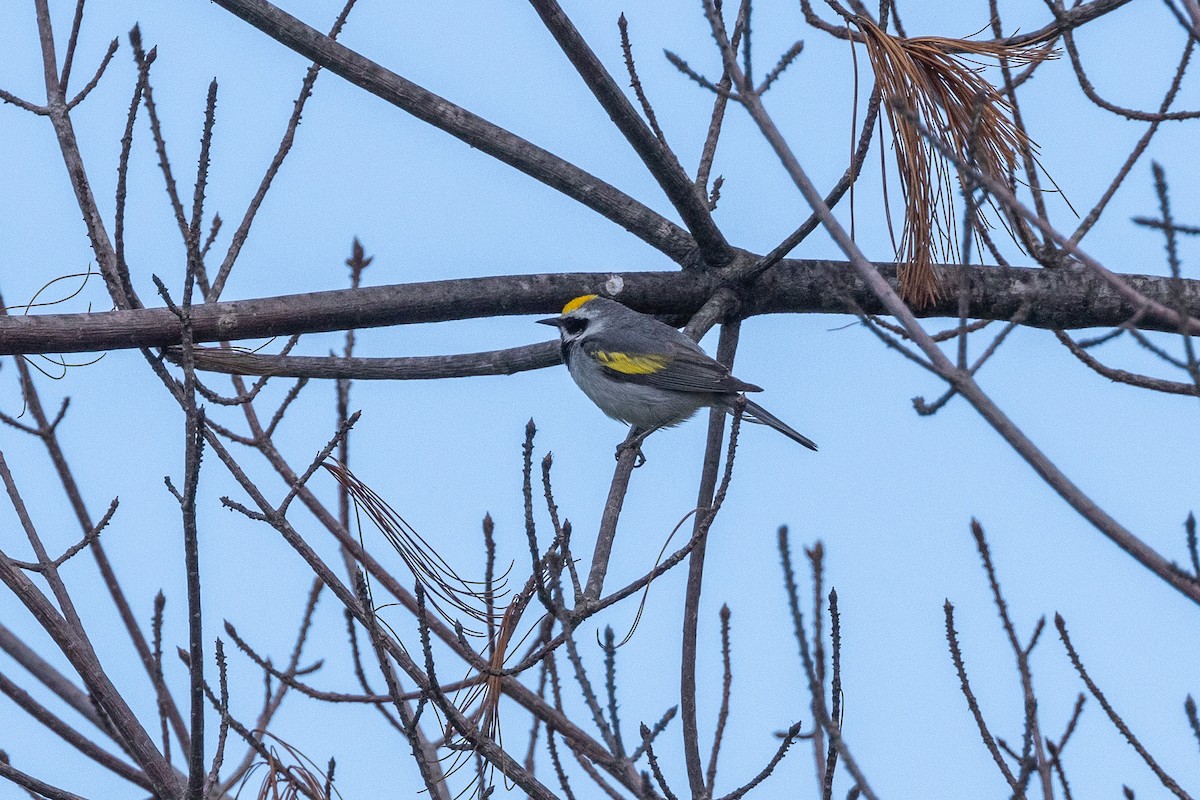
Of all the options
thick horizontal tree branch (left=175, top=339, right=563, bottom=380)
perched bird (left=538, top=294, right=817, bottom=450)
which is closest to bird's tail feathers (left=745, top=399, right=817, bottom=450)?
perched bird (left=538, top=294, right=817, bottom=450)

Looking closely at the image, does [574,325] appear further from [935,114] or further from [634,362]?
[935,114]

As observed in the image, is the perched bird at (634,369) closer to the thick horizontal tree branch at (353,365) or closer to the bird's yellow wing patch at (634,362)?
the bird's yellow wing patch at (634,362)

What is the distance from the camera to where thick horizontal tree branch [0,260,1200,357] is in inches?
158

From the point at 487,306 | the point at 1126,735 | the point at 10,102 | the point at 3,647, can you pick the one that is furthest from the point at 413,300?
the point at 1126,735

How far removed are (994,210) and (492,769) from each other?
2.57 meters

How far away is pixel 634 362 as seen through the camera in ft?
19.0

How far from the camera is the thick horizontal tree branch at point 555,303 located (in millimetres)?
4004

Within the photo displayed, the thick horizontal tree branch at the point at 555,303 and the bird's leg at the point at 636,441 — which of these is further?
the bird's leg at the point at 636,441

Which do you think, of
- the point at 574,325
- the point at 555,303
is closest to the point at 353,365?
the point at 555,303

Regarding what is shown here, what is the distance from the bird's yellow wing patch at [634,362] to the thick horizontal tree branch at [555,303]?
2.94 feet

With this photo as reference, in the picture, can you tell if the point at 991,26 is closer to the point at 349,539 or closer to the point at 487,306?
the point at 487,306

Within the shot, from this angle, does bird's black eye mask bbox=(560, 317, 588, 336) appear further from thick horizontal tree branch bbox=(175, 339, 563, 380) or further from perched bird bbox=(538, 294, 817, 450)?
thick horizontal tree branch bbox=(175, 339, 563, 380)

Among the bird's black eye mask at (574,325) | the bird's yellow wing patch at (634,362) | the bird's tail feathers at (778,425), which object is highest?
the bird's black eye mask at (574,325)

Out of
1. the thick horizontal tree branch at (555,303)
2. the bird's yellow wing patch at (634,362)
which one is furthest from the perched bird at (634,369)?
the thick horizontal tree branch at (555,303)
